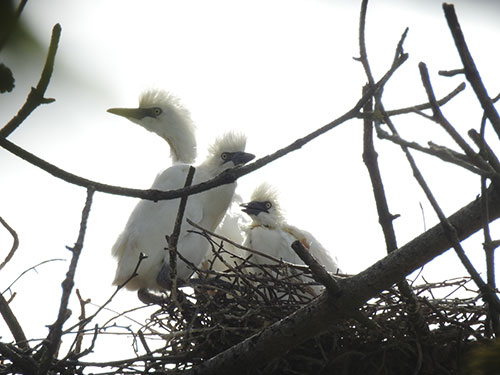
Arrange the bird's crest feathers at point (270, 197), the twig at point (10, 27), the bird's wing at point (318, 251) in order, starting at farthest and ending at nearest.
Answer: the bird's crest feathers at point (270, 197)
the bird's wing at point (318, 251)
the twig at point (10, 27)

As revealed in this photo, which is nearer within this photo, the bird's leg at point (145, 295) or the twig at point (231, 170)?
the twig at point (231, 170)

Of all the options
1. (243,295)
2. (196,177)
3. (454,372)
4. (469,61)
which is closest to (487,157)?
(469,61)

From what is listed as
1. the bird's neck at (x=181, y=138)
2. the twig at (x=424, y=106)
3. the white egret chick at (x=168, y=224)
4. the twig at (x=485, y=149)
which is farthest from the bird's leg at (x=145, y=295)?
the twig at (x=485, y=149)

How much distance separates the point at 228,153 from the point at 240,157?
0.11 meters

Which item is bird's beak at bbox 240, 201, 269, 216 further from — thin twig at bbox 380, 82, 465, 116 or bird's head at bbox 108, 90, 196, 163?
thin twig at bbox 380, 82, 465, 116

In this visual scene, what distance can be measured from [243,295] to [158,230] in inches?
58.3

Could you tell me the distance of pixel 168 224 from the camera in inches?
197

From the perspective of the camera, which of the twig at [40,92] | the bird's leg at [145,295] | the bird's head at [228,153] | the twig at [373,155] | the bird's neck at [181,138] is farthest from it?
the bird's neck at [181,138]

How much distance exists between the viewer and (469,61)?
60.6 inches

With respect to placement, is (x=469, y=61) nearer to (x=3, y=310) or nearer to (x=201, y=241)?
(x=3, y=310)

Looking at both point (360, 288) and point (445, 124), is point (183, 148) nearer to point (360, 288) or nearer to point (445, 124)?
point (360, 288)

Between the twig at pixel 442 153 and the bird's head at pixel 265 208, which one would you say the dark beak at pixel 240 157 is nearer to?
the bird's head at pixel 265 208

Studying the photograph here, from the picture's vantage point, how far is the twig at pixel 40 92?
2.98 feet

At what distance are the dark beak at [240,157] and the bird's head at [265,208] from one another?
450mm
